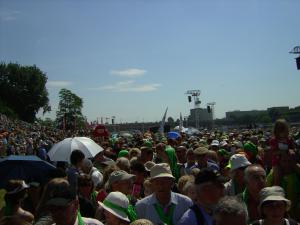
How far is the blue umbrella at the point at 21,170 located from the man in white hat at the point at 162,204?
8.82 ft

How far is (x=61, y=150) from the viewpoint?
9.67m

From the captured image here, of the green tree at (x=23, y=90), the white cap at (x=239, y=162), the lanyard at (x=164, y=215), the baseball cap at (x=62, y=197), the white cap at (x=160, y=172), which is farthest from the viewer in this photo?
the green tree at (x=23, y=90)

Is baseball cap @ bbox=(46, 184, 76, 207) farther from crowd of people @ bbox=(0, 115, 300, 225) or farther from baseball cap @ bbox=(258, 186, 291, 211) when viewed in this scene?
baseball cap @ bbox=(258, 186, 291, 211)

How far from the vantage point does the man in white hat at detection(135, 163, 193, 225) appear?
182 inches

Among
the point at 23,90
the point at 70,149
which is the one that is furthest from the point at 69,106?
the point at 70,149

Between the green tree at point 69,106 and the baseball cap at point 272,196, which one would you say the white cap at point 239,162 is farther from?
the green tree at point 69,106

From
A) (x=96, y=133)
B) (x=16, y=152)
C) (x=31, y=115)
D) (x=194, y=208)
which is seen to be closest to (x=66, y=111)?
(x=31, y=115)

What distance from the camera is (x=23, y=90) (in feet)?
303

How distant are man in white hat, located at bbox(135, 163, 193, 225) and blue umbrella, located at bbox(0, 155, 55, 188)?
2.69m

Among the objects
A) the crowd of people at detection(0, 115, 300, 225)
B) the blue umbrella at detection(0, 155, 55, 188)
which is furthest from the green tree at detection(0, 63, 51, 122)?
the crowd of people at detection(0, 115, 300, 225)

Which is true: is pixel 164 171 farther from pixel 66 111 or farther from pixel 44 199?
pixel 66 111

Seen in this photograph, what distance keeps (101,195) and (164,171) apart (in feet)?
5.01

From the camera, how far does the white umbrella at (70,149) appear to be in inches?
374

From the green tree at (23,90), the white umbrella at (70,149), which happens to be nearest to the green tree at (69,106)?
the green tree at (23,90)
